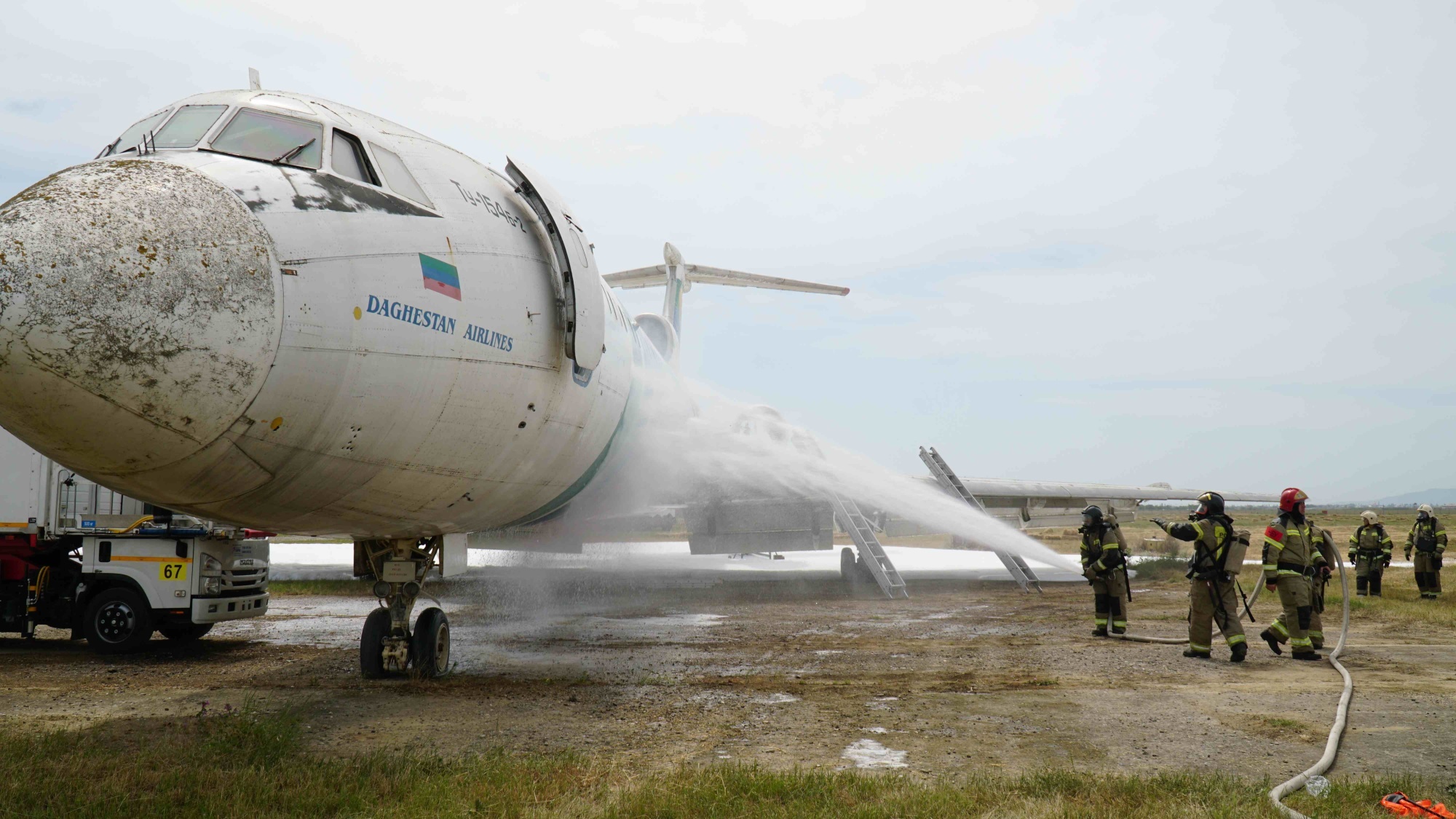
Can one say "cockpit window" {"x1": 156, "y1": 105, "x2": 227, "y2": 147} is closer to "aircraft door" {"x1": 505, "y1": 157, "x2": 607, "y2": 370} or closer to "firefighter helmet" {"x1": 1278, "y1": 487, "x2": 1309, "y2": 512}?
"aircraft door" {"x1": 505, "y1": 157, "x2": 607, "y2": 370}

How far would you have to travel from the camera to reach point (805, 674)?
959 cm

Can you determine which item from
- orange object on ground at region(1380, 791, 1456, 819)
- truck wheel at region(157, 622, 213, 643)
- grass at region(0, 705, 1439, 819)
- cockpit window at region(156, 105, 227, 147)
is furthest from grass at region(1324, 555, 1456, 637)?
truck wheel at region(157, 622, 213, 643)

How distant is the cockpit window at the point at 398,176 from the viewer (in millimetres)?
6488

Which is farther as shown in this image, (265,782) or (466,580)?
(466,580)

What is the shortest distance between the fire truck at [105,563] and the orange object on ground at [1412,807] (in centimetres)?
1115

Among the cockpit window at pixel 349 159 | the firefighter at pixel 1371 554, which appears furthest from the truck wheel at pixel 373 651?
the firefighter at pixel 1371 554

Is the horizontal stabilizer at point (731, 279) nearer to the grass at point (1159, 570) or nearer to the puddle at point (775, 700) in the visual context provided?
the grass at point (1159, 570)

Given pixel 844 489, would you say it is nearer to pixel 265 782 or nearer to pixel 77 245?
pixel 265 782

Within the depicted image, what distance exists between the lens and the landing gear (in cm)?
879

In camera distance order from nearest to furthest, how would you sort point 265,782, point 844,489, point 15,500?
point 265,782
point 15,500
point 844,489

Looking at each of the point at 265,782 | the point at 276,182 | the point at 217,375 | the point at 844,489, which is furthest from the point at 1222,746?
the point at 844,489

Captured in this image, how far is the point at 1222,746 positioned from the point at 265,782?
6040 millimetres

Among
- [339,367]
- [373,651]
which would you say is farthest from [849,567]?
[339,367]

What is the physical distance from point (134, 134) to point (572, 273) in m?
3.03
